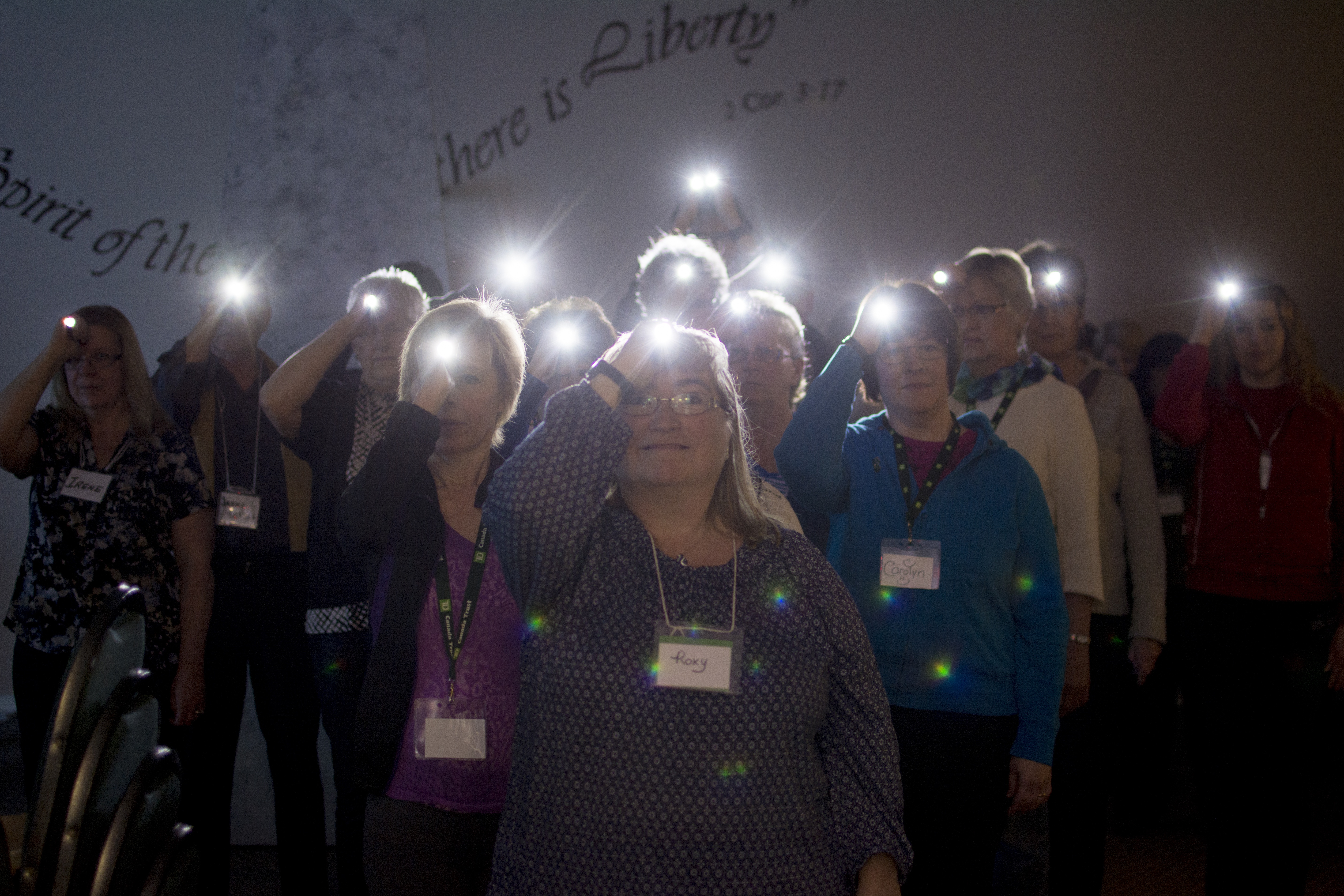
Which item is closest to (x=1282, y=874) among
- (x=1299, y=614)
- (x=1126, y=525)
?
(x=1299, y=614)

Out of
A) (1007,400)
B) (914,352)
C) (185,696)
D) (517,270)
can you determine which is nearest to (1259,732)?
(1007,400)

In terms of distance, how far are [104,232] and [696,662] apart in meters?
3.80

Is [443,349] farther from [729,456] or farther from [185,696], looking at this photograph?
[185,696]

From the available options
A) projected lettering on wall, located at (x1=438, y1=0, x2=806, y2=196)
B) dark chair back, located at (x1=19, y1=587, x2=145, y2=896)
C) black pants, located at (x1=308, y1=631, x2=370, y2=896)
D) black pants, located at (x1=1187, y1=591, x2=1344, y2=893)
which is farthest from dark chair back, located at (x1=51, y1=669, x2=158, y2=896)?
projected lettering on wall, located at (x1=438, y1=0, x2=806, y2=196)

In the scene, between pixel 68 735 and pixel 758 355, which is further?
pixel 758 355

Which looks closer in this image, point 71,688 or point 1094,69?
point 71,688

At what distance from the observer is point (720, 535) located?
1336 mm

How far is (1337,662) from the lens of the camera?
239cm

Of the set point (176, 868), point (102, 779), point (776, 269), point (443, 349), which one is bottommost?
point (176, 868)

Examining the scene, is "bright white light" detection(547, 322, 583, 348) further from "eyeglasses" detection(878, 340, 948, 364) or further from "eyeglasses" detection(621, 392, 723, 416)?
"eyeglasses" detection(621, 392, 723, 416)

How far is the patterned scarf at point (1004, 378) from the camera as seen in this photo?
221cm

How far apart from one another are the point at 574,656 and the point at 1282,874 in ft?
7.34

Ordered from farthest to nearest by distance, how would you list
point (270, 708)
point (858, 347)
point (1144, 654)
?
point (270, 708)
point (1144, 654)
point (858, 347)

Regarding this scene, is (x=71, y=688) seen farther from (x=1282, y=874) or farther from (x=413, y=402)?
(x=1282, y=874)
